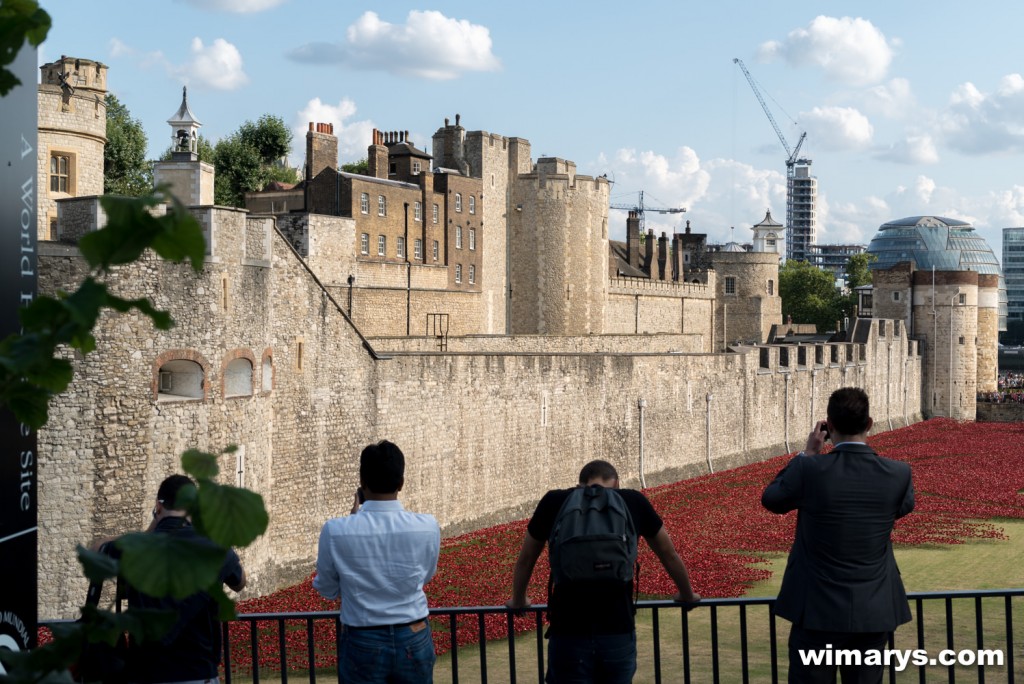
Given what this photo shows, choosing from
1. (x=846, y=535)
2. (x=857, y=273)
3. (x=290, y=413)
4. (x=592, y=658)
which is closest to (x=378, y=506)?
(x=592, y=658)

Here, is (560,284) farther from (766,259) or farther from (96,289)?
(96,289)

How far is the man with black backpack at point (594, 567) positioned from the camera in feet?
18.1

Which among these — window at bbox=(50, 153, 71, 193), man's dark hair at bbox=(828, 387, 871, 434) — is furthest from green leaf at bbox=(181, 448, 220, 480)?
window at bbox=(50, 153, 71, 193)

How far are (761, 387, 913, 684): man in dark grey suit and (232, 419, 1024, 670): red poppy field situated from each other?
9375 millimetres

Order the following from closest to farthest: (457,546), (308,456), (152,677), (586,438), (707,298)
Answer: (152,677)
(308,456)
(457,546)
(586,438)
(707,298)

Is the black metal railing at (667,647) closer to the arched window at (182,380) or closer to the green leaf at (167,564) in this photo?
the arched window at (182,380)

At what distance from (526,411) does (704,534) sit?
15.9 feet

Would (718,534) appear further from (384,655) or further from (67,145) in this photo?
(384,655)

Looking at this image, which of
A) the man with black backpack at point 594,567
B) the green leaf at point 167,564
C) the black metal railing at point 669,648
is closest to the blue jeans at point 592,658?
the man with black backpack at point 594,567

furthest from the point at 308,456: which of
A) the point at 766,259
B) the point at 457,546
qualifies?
the point at 766,259

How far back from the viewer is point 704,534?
83.1ft

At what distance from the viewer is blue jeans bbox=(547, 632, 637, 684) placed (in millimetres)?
5723

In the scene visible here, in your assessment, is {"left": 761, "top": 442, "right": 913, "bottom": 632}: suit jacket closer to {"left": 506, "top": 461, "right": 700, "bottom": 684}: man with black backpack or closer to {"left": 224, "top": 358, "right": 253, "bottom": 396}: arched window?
{"left": 506, "top": 461, "right": 700, "bottom": 684}: man with black backpack

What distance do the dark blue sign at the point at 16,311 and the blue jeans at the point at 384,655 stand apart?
2.07 metres
